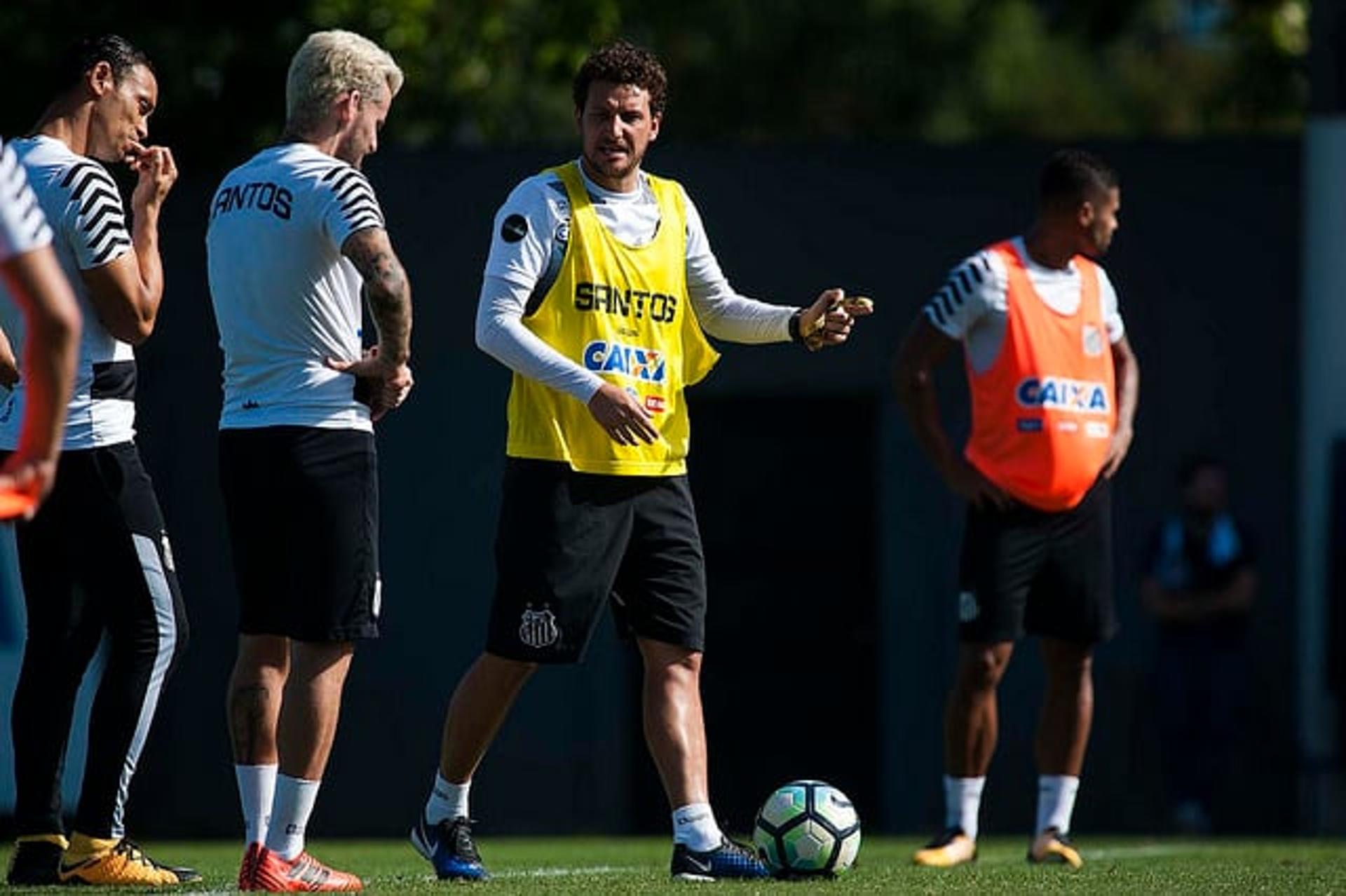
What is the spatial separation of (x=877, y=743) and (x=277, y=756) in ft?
26.4

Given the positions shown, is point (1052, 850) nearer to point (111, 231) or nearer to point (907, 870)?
point (907, 870)

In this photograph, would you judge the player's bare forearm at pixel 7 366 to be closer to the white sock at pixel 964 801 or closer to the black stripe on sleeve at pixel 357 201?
the black stripe on sleeve at pixel 357 201

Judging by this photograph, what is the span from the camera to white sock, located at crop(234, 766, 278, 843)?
23.2 feet

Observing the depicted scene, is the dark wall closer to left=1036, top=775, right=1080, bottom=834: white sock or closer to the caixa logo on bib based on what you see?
left=1036, top=775, right=1080, bottom=834: white sock

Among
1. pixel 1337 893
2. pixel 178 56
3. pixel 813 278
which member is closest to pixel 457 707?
pixel 1337 893

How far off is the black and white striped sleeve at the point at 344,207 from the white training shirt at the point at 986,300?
283 centimetres

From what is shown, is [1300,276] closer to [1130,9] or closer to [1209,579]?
[1209,579]

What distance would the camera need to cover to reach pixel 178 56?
16.3 m

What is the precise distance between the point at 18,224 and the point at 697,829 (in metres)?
2.89

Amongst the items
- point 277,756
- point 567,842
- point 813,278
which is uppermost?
point 813,278

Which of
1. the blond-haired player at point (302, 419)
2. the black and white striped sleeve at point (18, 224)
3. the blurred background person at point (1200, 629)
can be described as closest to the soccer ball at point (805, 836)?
the blond-haired player at point (302, 419)

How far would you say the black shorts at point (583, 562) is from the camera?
732 centimetres

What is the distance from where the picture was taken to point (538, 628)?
731 centimetres

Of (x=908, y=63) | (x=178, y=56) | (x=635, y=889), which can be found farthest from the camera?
(x=908, y=63)
